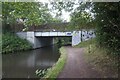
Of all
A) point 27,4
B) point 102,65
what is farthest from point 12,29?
point 27,4

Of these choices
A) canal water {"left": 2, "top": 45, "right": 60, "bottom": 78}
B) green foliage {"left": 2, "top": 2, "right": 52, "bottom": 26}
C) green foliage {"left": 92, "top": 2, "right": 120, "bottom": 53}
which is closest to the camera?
green foliage {"left": 2, "top": 2, "right": 52, "bottom": 26}

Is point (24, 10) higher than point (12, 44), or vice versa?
point (24, 10)

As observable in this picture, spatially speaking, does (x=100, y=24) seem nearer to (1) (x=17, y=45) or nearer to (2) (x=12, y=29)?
(1) (x=17, y=45)

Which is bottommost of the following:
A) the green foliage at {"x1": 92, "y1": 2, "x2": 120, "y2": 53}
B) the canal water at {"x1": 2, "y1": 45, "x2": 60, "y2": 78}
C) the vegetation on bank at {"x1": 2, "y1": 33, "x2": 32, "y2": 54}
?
the canal water at {"x1": 2, "y1": 45, "x2": 60, "y2": 78}

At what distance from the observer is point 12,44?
33.8m

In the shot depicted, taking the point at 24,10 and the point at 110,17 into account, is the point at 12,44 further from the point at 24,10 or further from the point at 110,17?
the point at 24,10

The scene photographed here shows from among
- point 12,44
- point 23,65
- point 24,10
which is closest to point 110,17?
point 24,10

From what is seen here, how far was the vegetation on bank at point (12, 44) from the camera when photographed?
32.0m

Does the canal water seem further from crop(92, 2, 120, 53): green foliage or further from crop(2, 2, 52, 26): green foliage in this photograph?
crop(2, 2, 52, 26): green foliage

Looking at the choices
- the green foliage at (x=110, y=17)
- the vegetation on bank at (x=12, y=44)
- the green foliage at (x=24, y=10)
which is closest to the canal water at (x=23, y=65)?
the green foliage at (x=110, y=17)

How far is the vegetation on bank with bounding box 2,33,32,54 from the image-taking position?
32.0 m

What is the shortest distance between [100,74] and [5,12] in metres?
5.03

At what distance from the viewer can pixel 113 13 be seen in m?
11.1

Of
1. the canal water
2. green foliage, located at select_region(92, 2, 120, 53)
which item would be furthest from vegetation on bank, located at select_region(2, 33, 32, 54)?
green foliage, located at select_region(92, 2, 120, 53)
